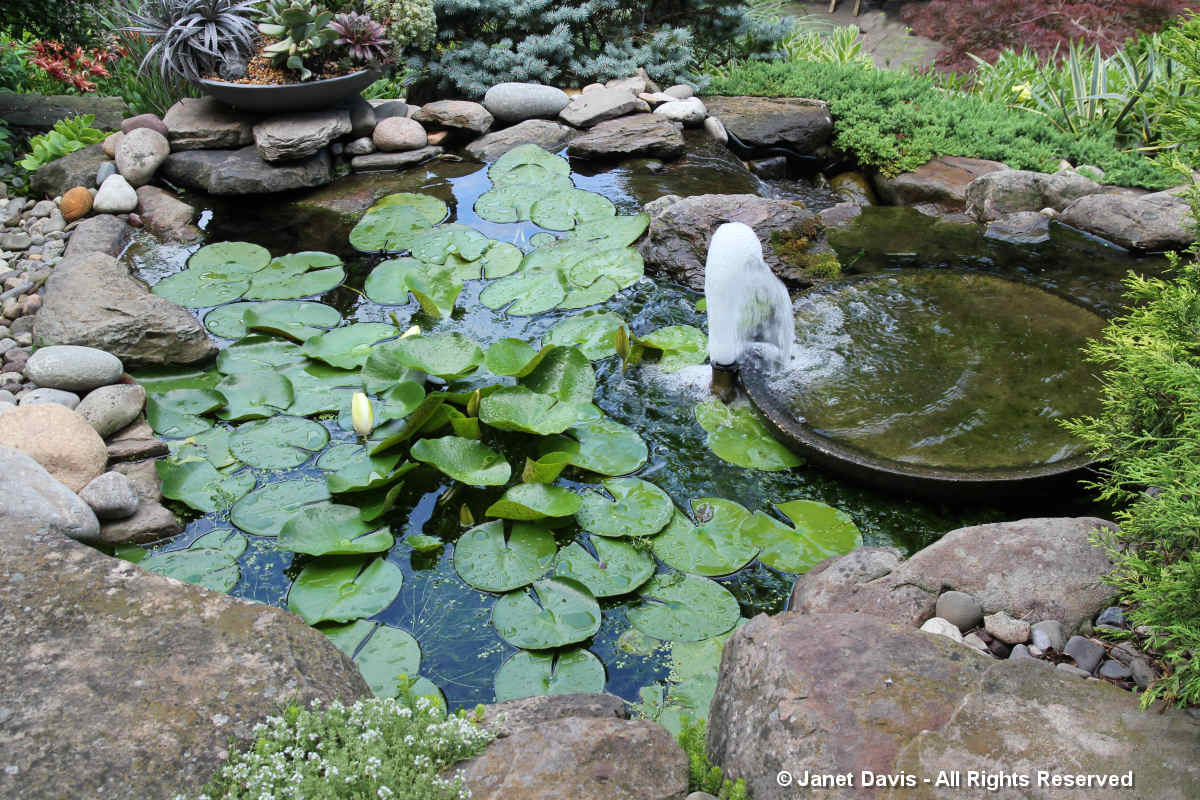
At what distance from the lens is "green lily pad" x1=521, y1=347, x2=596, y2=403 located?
155 inches

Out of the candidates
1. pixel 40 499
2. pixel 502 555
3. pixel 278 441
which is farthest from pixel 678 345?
pixel 40 499

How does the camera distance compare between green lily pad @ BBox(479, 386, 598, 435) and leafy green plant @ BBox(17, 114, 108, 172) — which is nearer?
green lily pad @ BBox(479, 386, 598, 435)

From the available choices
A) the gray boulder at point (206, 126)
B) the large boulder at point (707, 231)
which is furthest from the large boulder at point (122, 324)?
the large boulder at point (707, 231)

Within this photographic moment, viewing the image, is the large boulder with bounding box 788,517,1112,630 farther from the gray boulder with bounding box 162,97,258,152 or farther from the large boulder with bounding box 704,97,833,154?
the gray boulder with bounding box 162,97,258,152

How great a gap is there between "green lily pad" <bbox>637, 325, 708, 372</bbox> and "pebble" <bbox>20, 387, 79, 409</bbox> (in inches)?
107

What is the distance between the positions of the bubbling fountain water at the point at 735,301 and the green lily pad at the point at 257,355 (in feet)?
7.06

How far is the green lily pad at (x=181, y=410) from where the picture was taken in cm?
385

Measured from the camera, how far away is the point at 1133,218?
18.3ft

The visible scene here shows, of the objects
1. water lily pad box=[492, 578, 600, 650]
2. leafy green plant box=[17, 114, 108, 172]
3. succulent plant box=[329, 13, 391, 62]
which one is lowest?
water lily pad box=[492, 578, 600, 650]

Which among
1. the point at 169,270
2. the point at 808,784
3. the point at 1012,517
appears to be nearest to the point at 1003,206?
the point at 1012,517

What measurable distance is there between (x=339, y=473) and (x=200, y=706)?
156 centimetres

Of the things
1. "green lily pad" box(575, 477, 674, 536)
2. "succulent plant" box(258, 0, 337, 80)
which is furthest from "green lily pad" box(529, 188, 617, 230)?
"green lily pad" box(575, 477, 674, 536)

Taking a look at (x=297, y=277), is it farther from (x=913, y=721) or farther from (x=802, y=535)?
(x=913, y=721)

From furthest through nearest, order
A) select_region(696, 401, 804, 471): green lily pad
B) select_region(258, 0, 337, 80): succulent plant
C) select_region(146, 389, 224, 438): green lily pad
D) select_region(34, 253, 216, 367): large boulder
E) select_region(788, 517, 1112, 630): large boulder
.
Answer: select_region(258, 0, 337, 80): succulent plant
select_region(34, 253, 216, 367): large boulder
select_region(146, 389, 224, 438): green lily pad
select_region(696, 401, 804, 471): green lily pad
select_region(788, 517, 1112, 630): large boulder
